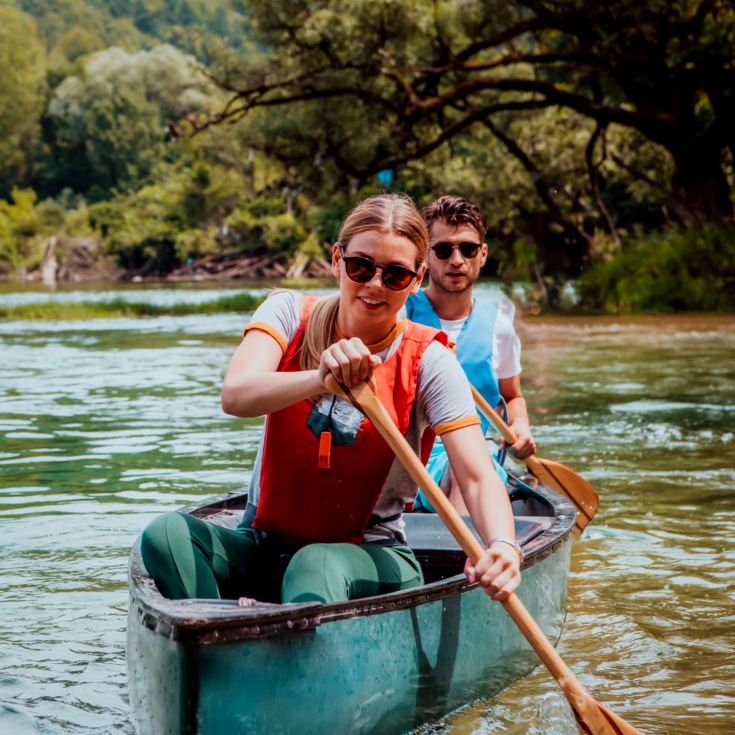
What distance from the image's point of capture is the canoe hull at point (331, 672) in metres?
2.64

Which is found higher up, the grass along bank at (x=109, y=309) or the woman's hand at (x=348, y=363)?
the grass along bank at (x=109, y=309)

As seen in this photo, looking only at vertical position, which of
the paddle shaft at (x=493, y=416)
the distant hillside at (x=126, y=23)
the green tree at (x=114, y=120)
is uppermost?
the distant hillside at (x=126, y=23)

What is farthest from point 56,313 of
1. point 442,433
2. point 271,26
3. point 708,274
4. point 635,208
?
point 442,433

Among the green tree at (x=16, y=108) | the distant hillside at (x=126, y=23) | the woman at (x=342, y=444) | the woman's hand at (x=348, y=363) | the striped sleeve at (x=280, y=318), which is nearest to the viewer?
the woman's hand at (x=348, y=363)

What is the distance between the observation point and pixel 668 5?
56.5 ft

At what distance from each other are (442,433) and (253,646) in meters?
0.76

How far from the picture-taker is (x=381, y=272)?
118 inches

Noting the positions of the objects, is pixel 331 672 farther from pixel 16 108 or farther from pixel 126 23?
pixel 126 23

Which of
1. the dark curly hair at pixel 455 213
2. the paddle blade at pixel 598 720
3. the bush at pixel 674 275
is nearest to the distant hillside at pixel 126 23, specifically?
the bush at pixel 674 275

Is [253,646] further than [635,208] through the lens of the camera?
No

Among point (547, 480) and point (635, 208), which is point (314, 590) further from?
point (635, 208)

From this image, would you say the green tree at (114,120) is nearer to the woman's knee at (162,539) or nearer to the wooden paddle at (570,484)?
the wooden paddle at (570,484)

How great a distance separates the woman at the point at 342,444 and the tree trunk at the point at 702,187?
659 inches

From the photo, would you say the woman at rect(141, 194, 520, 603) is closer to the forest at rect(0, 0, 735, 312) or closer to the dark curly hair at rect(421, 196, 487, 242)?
the dark curly hair at rect(421, 196, 487, 242)
